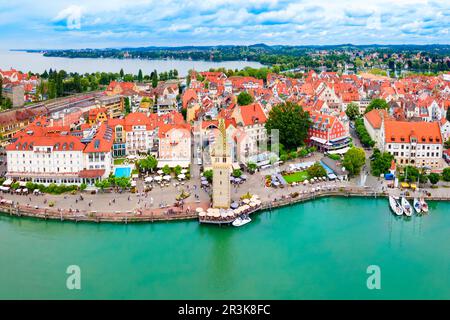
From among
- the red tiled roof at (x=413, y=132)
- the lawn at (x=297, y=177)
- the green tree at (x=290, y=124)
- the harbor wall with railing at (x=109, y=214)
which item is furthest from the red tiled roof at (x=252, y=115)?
the harbor wall with railing at (x=109, y=214)

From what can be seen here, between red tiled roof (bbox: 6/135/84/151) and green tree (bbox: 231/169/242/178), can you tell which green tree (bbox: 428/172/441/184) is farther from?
red tiled roof (bbox: 6/135/84/151)

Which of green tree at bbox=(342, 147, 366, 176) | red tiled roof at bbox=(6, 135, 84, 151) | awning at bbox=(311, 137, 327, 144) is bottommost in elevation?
green tree at bbox=(342, 147, 366, 176)

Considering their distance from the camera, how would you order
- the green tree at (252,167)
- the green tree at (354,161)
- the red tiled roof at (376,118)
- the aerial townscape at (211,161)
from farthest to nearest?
the red tiled roof at (376,118)
the green tree at (252,167)
the green tree at (354,161)
the aerial townscape at (211,161)

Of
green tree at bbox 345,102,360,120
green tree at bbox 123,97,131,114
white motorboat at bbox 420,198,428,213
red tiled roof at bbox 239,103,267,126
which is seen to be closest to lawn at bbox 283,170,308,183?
white motorboat at bbox 420,198,428,213

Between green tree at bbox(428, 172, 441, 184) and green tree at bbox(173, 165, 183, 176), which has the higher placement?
green tree at bbox(173, 165, 183, 176)

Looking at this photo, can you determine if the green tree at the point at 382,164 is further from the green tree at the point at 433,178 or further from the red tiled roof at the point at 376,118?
the red tiled roof at the point at 376,118

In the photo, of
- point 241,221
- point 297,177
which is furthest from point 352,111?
point 241,221
